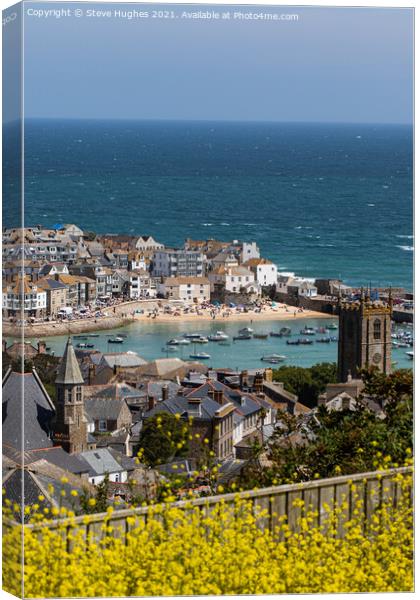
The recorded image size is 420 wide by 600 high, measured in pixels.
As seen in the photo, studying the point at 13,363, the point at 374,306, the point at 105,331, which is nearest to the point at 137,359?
the point at 105,331

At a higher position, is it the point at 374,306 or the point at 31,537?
the point at 374,306

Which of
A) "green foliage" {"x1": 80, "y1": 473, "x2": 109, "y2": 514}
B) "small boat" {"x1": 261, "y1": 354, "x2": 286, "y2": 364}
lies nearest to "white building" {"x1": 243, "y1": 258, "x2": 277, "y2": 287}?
"small boat" {"x1": 261, "y1": 354, "x2": 286, "y2": 364}

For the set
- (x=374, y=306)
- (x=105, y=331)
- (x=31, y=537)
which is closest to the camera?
(x=31, y=537)

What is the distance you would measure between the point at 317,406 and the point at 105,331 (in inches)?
51.7

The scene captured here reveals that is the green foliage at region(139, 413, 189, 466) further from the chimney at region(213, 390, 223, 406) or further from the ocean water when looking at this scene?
the ocean water

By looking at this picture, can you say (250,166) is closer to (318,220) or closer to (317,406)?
(318,220)

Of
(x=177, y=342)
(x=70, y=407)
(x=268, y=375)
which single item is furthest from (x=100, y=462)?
(x=268, y=375)

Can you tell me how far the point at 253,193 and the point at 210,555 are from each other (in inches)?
83.3

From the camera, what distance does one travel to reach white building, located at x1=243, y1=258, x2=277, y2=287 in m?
9.40

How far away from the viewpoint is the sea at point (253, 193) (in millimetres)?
9250

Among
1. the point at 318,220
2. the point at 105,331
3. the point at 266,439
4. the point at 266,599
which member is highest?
the point at 318,220

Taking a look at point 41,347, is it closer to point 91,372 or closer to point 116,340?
point 91,372

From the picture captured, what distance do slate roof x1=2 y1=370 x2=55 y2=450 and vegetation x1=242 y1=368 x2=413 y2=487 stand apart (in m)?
1.24

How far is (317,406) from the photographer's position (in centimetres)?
959
